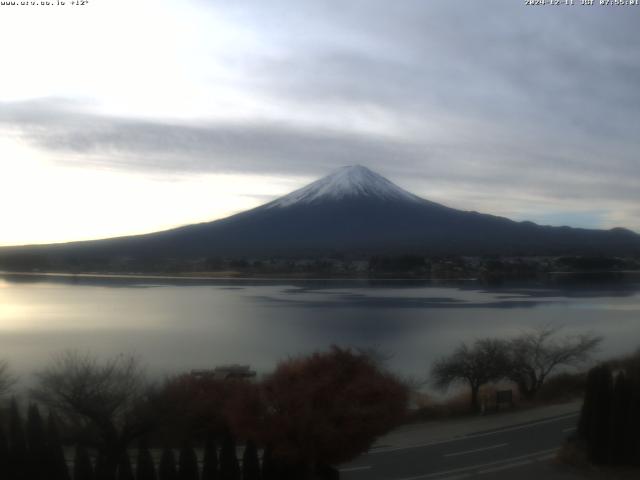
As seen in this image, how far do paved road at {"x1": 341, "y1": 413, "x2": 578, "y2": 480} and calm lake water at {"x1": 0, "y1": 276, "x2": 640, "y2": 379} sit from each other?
4616 millimetres

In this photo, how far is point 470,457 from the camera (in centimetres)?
659

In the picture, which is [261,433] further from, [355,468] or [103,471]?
[355,468]

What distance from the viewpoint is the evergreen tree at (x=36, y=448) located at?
4.91 m

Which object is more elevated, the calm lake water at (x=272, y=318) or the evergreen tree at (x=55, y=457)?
the evergreen tree at (x=55, y=457)

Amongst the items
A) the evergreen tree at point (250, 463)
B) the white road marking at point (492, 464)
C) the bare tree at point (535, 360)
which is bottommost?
the white road marking at point (492, 464)

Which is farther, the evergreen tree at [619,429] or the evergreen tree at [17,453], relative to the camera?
the evergreen tree at [619,429]

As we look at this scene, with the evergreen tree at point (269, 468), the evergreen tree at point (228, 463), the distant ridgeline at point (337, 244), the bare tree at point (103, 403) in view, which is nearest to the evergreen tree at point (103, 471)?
the bare tree at point (103, 403)

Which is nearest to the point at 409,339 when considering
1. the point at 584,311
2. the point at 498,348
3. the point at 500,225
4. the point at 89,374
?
the point at 498,348

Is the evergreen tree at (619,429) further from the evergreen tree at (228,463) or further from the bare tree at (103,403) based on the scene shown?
the bare tree at (103,403)

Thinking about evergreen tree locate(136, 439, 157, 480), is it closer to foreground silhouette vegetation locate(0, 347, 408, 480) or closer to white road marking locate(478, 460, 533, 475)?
foreground silhouette vegetation locate(0, 347, 408, 480)

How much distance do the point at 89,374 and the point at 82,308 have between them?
56.0 ft

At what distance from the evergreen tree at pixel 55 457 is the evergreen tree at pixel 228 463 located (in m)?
0.99

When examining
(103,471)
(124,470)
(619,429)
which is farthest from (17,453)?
(619,429)

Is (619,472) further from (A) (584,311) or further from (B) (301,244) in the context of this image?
(B) (301,244)
